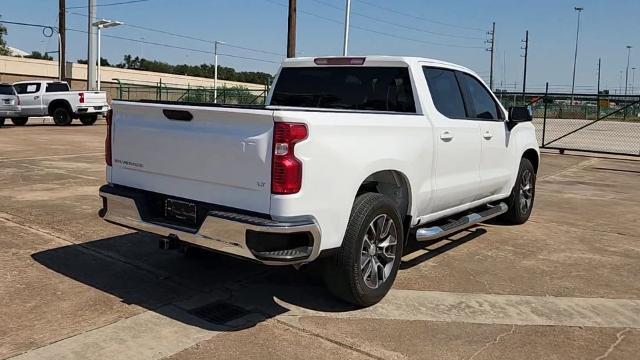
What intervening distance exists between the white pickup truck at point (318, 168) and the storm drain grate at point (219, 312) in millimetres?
549

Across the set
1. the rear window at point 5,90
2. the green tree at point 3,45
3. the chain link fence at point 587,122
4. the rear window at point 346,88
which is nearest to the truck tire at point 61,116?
the rear window at point 5,90

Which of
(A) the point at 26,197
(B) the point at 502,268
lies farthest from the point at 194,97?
(B) the point at 502,268

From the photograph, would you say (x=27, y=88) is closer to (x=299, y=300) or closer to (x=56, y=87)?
(x=56, y=87)

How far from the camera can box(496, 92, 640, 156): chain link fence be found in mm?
19594

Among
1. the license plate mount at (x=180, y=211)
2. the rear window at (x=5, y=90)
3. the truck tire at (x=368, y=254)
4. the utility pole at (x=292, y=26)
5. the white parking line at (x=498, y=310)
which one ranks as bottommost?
the white parking line at (x=498, y=310)

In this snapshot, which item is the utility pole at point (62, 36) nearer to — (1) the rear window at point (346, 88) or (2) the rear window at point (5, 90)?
(2) the rear window at point (5, 90)

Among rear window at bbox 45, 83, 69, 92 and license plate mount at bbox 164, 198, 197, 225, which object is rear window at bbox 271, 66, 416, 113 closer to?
license plate mount at bbox 164, 198, 197, 225

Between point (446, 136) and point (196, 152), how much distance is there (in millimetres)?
2359

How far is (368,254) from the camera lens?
4.62m

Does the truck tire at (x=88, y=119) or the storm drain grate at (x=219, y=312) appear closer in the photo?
the storm drain grate at (x=219, y=312)

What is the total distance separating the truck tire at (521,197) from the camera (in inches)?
299

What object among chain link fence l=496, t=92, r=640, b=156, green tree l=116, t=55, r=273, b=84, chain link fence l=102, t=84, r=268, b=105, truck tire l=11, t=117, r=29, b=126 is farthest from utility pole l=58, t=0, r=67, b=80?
green tree l=116, t=55, r=273, b=84

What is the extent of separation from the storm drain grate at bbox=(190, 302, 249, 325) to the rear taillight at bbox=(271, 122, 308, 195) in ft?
3.59

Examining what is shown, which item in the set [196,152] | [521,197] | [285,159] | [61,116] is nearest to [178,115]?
[196,152]
